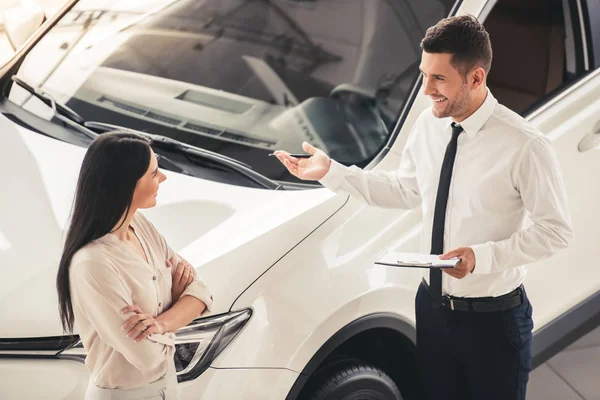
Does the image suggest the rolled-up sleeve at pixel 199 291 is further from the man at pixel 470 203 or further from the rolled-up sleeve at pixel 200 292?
the man at pixel 470 203

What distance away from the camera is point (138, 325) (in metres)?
1.62

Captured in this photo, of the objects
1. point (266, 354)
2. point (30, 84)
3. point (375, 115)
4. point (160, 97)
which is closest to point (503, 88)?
point (375, 115)

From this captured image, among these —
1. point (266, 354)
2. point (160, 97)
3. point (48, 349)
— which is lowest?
point (266, 354)

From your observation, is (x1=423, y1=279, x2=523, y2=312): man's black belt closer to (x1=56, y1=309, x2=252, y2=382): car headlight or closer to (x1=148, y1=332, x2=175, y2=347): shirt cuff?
(x1=56, y1=309, x2=252, y2=382): car headlight

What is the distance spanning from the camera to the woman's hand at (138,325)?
1612mm

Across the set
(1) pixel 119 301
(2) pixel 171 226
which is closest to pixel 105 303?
(1) pixel 119 301

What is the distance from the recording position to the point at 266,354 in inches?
74.7

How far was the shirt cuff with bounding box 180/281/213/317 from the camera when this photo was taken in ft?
5.79

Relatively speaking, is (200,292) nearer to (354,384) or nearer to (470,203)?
(354,384)

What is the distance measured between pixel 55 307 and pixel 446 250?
91 cm

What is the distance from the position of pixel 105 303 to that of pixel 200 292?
0.79 ft

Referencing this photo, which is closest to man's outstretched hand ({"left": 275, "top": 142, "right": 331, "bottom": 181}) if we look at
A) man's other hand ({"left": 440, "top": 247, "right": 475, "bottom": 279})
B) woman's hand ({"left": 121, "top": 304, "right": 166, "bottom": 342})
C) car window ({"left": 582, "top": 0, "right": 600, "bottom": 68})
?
man's other hand ({"left": 440, "top": 247, "right": 475, "bottom": 279})

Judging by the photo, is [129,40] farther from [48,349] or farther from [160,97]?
Result: [48,349]

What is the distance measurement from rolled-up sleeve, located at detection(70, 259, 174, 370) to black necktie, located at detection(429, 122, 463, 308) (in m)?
0.73
